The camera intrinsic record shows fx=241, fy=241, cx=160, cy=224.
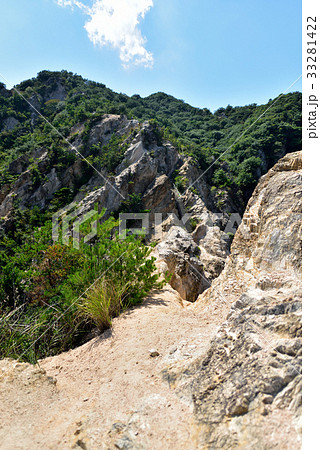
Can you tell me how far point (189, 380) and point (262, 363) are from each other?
65 cm

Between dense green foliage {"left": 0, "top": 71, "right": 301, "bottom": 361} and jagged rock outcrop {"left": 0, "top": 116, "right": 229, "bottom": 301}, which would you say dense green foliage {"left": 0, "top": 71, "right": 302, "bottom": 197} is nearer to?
dense green foliage {"left": 0, "top": 71, "right": 301, "bottom": 361}

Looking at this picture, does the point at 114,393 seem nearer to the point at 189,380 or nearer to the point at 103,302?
the point at 189,380

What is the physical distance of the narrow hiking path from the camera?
155 centimetres

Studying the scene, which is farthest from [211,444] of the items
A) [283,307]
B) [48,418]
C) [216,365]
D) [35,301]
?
[35,301]

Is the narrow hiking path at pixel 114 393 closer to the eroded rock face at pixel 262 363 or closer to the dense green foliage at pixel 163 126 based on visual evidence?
the eroded rock face at pixel 262 363

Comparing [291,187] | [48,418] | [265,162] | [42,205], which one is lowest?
[48,418]

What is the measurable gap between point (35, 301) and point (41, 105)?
44.6m

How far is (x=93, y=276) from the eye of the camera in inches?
143

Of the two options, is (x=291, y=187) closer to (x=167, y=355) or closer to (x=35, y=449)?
(x=167, y=355)

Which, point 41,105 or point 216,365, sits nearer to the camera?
point 216,365

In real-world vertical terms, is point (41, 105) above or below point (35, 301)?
above

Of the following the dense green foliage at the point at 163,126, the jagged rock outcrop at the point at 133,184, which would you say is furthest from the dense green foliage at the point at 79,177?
the jagged rock outcrop at the point at 133,184

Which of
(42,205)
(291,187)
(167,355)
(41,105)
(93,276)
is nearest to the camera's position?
(167,355)

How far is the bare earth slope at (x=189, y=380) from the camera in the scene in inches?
53.9
